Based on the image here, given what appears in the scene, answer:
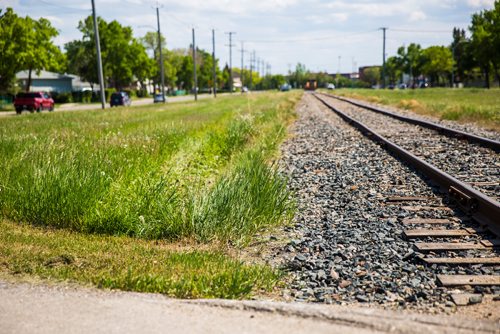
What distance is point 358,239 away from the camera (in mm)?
5434

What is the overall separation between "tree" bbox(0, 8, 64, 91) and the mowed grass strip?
47.1 m

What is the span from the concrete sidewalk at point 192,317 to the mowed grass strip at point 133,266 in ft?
0.90

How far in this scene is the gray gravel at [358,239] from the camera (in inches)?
162

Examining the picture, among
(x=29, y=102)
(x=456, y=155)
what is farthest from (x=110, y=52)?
(x=456, y=155)

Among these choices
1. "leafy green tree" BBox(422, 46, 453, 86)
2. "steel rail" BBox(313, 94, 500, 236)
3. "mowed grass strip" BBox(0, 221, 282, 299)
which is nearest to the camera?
"mowed grass strip" BBox(0, 221, 282, 299)

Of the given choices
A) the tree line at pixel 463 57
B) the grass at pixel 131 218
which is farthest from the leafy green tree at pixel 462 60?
the grass at pixel 131 218

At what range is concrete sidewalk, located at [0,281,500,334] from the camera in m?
3.23

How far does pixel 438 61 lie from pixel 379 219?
121448mm

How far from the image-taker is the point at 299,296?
161 inches

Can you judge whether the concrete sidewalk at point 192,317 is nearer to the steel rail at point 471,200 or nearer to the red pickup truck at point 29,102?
the steel rail at point 471,200

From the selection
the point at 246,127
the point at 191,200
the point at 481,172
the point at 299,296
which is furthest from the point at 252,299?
the point at 246,127

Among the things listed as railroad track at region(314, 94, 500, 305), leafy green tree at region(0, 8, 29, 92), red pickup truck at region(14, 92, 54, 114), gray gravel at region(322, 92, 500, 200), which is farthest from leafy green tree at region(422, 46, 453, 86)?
railroad track at region(314, 94, 500, 305)

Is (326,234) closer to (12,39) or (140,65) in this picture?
(12,39)

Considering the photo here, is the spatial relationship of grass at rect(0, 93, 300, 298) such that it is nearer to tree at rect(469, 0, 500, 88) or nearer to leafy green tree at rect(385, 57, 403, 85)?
tree at rect(469, 0, 500, 88)
